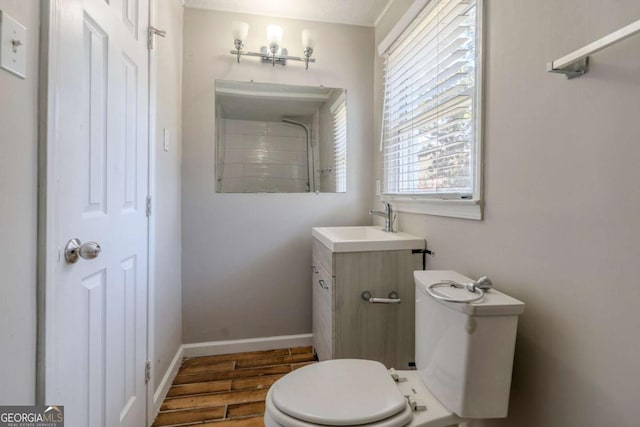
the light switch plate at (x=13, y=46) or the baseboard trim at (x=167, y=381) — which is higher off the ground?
the light switch plate at (x=13, y=46)

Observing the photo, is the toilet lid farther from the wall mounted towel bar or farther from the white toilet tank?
the wall mounted towel bar

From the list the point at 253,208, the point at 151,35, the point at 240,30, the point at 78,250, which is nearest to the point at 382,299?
the point at 253,208

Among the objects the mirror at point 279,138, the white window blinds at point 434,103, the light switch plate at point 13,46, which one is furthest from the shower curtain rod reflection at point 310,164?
the light switch plate at point 13,46

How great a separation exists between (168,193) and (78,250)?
0.96 metres

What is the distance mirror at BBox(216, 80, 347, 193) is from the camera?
2109 mm

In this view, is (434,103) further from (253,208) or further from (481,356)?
(253,208)

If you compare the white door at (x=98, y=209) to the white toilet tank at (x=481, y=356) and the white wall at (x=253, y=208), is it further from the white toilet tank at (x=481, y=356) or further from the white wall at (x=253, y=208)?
the white toilet tank at (x=481, y=356)

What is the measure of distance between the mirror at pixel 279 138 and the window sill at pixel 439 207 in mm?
585

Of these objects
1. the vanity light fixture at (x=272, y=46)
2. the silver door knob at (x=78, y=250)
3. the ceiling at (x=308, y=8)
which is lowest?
the silver door knob at (x=78, y=250)

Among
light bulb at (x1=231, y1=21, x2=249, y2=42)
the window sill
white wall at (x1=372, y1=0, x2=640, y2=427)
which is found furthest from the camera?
light bulb at (x1=231, y1=21, x2=249, y2=42)

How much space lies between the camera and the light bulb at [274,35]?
2020 mm

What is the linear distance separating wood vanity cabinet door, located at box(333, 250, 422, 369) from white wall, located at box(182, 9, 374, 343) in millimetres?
762

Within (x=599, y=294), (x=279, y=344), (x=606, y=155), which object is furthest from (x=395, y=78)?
(x=279, y=344)

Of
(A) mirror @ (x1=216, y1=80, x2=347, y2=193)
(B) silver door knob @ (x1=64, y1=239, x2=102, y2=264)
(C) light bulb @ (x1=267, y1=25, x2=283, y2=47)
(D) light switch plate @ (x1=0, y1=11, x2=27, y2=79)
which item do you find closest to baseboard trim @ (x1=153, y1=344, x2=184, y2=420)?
(B) silver door knob @ (x1=64, y1=239, x2=102, y2=264)
